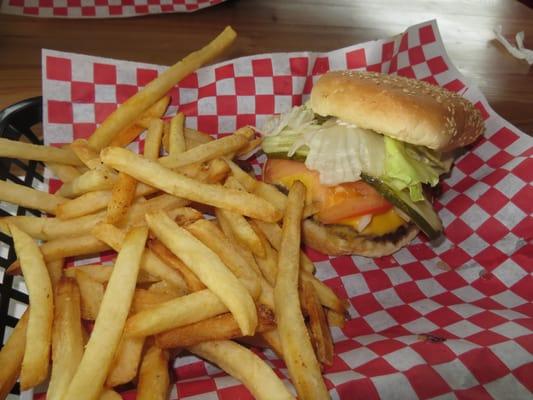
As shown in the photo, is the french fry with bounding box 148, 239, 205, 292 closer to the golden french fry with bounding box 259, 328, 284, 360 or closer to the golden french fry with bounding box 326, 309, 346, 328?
the golden french fry with bounding box 259, 328, 284, 360

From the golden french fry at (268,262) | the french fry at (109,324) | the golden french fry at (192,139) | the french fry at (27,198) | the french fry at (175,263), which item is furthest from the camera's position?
the golden french fry at (192,139)

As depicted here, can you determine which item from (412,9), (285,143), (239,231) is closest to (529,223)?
(285,143)

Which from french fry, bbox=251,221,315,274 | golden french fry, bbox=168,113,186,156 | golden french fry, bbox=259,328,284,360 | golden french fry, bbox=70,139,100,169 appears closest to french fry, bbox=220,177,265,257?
french fry, bbox=251,221,315,274

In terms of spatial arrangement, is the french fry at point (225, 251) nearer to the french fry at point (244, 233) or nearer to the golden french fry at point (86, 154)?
the french fry at point (244, 233)

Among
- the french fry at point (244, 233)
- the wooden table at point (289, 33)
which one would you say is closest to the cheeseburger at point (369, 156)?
the french fry at point (244, 233)

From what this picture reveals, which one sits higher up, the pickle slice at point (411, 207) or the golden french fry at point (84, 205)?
the golden french fry at point (84, 205)

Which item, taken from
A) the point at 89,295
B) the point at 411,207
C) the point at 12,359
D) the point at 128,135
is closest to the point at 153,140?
the point at 128,135

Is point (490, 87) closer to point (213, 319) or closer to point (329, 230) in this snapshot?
point (329, 230)
